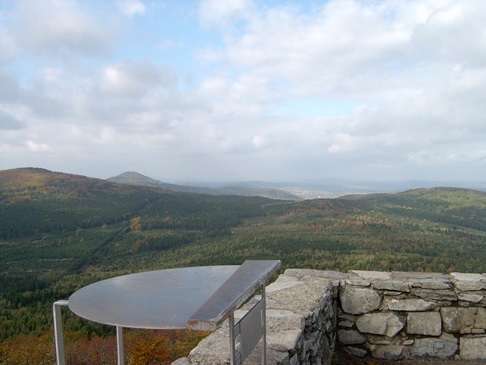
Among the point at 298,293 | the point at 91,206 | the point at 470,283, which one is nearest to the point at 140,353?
the point at 298,293

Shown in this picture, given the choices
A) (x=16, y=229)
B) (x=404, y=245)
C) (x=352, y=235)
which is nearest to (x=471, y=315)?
(x=404, y=245)

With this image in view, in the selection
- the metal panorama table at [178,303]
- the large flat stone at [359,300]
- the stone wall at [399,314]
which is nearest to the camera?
the metal panorama table at [178,303]

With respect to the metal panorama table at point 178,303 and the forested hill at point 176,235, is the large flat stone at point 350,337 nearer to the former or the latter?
the metal panorama table at point 178,303

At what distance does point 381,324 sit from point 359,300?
1.35 feet

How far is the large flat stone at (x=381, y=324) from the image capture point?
4980mm

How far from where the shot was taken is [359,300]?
5.10m

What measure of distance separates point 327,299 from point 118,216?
70978mm

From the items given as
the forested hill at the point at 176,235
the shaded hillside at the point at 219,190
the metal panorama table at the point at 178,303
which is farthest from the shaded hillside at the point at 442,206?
the shaded hillside at the point at 219,190

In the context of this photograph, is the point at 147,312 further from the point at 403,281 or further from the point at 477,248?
the point at 477,248

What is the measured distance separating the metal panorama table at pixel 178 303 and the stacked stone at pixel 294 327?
2.15 ft

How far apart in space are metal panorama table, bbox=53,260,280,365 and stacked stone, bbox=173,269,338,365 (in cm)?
65

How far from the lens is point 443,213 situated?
162ft

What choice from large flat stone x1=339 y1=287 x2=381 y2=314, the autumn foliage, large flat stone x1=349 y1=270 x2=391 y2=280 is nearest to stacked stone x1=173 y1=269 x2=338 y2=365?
large flat stone x1=339 y1=287 x2=381 y2=314

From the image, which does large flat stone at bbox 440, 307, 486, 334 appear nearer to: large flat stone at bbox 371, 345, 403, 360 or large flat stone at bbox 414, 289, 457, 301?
large flat stone at bbox 414, 289, 457, 301
